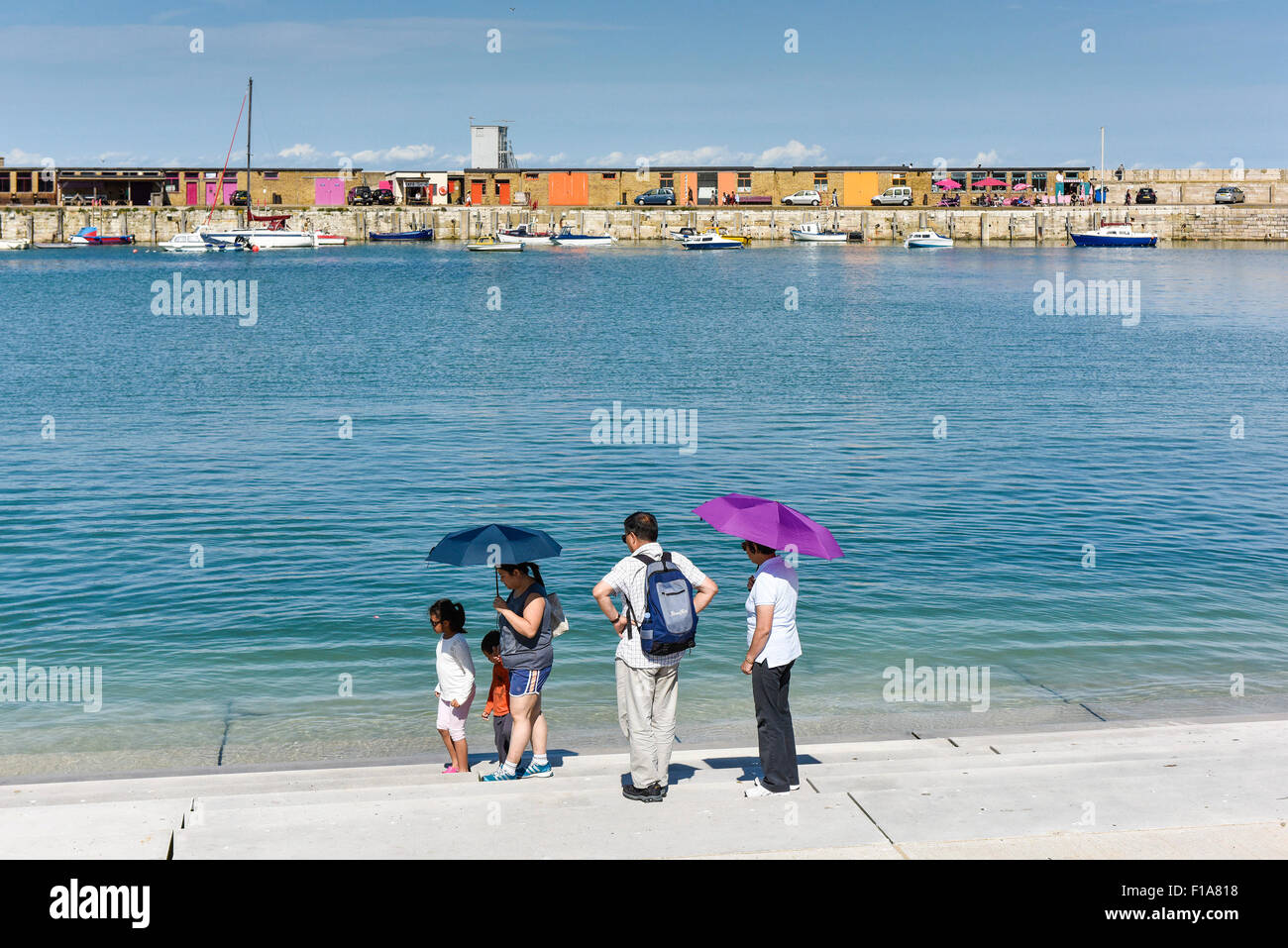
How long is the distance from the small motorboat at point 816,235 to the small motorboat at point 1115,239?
26135mm

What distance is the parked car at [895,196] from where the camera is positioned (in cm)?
15325

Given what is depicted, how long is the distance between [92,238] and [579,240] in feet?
181

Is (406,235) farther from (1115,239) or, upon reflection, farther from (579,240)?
(1115,239)

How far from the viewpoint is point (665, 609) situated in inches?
342

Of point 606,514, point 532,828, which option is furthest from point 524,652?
point 606,514

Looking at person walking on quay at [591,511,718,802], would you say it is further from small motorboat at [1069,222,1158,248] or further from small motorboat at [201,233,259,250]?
small motorboat at [1069,222,1158,248]

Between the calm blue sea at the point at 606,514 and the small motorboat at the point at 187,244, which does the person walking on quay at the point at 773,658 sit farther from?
the small motorboat at the point at 187,244

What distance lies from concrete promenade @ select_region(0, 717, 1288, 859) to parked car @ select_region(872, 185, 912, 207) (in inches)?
5895

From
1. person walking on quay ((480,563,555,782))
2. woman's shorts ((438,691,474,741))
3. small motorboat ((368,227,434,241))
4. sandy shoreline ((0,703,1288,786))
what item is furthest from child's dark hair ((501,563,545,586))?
small motorboat ((368,227,434,241))

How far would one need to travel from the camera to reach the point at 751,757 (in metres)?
11.0

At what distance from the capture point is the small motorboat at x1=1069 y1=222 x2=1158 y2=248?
5384 inches

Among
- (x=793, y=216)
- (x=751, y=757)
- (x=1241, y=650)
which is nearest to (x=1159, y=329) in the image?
(x=1241, y=650)

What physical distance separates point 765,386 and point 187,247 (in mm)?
109859
